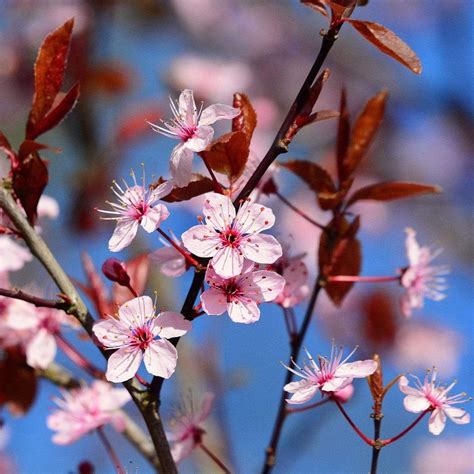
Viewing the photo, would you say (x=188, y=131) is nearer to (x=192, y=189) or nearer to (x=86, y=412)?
(x=192, y=189)

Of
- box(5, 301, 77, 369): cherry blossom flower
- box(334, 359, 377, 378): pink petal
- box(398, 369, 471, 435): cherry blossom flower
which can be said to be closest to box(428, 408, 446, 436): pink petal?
box(398, 369, 471, 435): cherry blossom flower

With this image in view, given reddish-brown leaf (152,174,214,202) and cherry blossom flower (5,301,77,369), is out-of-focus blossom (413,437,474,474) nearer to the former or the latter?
cherry blossom flower (5,301,77,369)

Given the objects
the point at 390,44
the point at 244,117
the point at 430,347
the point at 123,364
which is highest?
the point at 390,44

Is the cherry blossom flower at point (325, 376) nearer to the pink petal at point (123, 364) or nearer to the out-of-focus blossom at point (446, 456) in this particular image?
the pink petal at point (123, 364)

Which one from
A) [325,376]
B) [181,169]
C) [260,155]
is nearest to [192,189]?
[181,169]

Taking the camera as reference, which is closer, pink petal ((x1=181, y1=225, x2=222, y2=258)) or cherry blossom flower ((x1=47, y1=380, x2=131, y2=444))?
pink petal ((x1=181, y1=225, x2=222, y2=258))

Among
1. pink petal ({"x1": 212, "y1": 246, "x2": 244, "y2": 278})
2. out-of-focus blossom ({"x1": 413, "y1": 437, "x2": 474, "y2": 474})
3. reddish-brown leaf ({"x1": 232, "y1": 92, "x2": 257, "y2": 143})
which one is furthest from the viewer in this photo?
out-of-focus blossom ({"x1": 413, "y1": 437, "x2": 474, "y2": 474})

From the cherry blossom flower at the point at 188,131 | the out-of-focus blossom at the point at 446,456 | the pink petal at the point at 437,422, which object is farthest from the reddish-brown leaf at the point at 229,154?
the out-of-focus blossom at the point at 446,456
